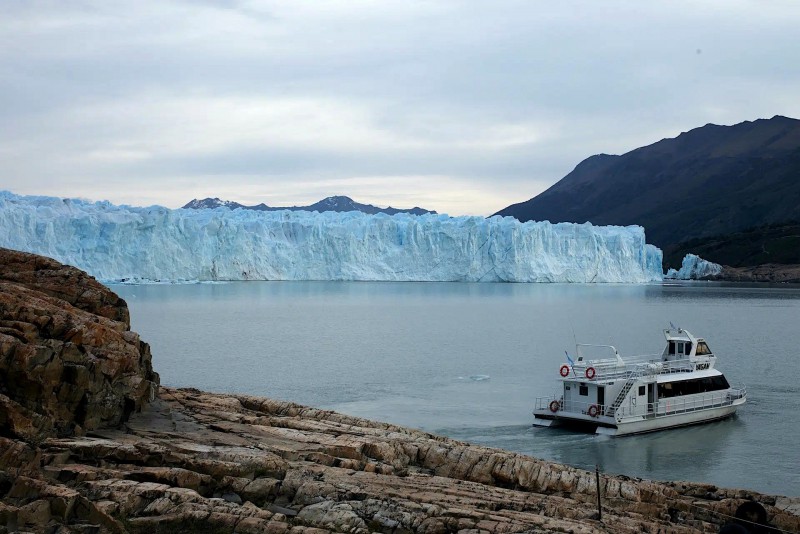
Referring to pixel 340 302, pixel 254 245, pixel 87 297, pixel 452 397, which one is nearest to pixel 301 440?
pixel 87 297

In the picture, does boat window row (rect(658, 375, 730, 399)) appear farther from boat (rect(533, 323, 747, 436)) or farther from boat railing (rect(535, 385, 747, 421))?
boat railing (rect(535, 385, 747, 421))

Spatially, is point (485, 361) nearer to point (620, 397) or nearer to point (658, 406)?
point (658, 406)

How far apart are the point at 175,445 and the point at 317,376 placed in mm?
24464

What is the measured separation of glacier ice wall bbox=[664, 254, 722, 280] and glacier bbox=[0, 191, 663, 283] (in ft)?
151

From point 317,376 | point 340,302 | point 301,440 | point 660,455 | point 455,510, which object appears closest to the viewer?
point 455,510

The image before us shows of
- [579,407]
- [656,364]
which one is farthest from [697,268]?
[579,407]

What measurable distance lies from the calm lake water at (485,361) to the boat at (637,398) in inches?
21.9

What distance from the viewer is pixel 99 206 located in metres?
102

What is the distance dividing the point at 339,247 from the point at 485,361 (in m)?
67.4

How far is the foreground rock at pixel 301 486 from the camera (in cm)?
1098

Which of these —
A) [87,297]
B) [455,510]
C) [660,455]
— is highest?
[87,297]

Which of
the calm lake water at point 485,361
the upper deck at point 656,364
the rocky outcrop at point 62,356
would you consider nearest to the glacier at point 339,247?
the calm lake water at point 485,361

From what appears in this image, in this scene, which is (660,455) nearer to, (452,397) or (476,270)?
(452,397)

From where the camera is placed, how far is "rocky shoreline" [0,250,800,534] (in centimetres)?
1112
